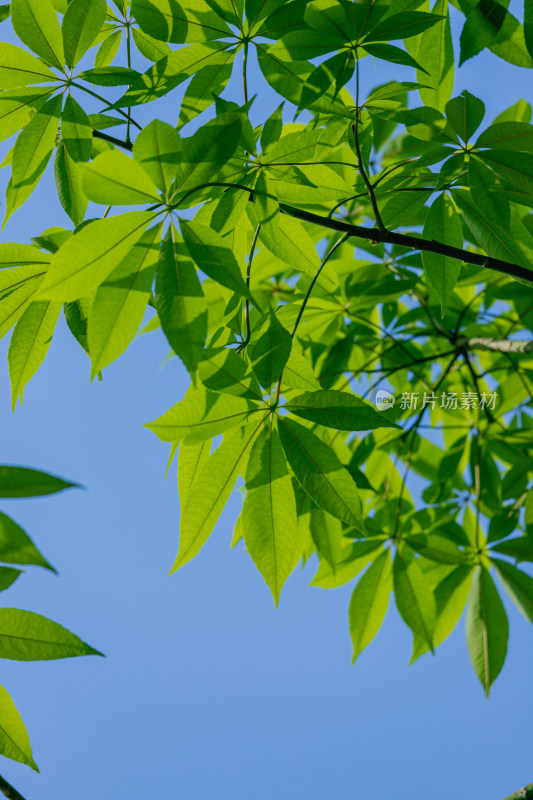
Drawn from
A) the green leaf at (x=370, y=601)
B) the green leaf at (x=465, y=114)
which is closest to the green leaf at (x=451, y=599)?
the green leaf at (x=370, y=601)

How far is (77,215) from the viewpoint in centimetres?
98

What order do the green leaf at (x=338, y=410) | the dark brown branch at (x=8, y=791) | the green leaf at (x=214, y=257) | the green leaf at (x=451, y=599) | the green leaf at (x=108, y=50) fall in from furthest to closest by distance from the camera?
the green leaf at (x=451, y=599) → the green leaf at (x=108, y=50) → the green leaf at (x=338, y=410) → the green leaf at (x=214, y=257) → the dark brown branch at (x=8, y=791)

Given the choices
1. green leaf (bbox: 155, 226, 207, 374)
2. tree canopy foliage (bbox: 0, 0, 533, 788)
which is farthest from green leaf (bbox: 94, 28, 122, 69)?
green leaf (bbox: 155, 226, 207, 374)

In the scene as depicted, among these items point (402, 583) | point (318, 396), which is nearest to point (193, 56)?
point (318, 396)

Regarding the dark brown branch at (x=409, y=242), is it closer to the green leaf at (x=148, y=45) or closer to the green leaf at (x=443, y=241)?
the green leaf at (x=443, y=241)

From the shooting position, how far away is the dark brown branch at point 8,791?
0.63m

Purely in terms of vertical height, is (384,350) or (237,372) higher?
(384,350)

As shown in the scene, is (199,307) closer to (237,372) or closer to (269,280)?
(237,372)

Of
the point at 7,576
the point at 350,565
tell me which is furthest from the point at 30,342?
the point at 350,565

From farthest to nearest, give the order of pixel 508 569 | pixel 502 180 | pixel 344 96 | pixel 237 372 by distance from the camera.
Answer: pixel 508 569, pixel 344 96, pixel 502 180, pixel 237 372

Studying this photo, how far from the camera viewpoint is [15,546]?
0.57m

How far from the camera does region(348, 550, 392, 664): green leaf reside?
4.73 feet

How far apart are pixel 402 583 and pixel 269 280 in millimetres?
966

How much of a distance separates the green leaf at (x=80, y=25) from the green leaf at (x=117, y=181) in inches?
15.6
